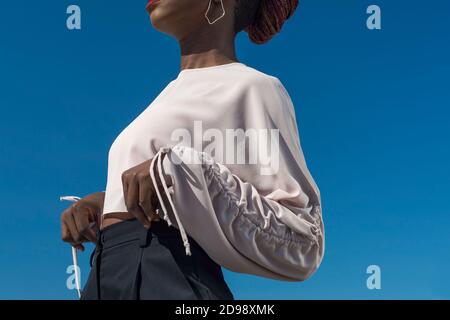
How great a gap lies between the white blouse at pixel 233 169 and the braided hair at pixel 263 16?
1.39 feet

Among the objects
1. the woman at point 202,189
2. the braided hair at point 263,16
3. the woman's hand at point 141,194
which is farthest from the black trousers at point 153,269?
the braided hair at point 263,16

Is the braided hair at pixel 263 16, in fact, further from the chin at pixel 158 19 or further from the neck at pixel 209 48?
the chin at pixel 158 19

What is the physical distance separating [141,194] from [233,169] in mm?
502

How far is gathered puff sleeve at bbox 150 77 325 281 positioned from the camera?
2.52 m

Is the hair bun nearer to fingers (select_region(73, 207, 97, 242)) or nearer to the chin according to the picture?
the chin

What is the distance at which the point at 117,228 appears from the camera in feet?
9.23

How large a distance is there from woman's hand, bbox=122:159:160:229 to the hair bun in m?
1.37

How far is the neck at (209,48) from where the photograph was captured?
3359 millimetres

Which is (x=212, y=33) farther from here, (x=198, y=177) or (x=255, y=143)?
(x=198, y=177)

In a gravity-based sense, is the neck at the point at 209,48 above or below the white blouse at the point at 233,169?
above

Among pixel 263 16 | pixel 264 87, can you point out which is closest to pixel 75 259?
pixel 264 87

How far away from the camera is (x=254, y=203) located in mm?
2654

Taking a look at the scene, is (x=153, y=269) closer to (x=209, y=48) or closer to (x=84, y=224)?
(x=84, y=224)
